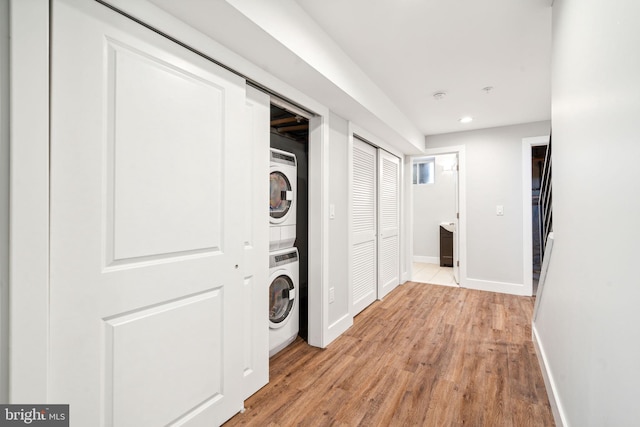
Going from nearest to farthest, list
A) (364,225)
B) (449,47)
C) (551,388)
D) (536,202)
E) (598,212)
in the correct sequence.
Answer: (598,212)
(551,388)
(449,47)
(364,225)
(536,202)

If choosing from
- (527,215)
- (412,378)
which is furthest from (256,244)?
(527,215)

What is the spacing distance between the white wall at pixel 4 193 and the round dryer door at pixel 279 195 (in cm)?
145

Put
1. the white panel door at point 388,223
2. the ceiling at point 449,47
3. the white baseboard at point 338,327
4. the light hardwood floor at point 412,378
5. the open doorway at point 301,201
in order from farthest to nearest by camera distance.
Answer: the white panel door at point 388,223 < the open doorway at point 301,201 < the white baseboard at point 338,327 < the ceiling at point 449,47 < the light hardwood floor at point 412,378

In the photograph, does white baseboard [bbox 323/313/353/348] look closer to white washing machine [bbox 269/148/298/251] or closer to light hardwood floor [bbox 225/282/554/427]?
light hardwood floor [bbox 225/282/554/427]

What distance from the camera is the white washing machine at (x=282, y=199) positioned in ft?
7.39

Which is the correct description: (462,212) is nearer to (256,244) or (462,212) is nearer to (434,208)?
(434,208)

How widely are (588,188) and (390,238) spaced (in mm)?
3104

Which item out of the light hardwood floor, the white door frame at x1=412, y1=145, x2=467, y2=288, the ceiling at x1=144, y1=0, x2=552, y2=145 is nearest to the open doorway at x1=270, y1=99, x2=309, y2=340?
the light hardwood floor

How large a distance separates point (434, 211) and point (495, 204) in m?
2.33

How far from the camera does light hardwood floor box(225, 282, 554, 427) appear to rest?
166 cm

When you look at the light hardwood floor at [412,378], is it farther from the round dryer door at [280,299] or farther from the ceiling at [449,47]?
the ceiling at [449,47]

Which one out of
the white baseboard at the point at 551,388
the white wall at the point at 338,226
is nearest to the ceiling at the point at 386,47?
the white wall at the point at 338,226

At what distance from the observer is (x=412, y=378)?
6.72 ft

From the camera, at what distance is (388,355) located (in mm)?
2375
